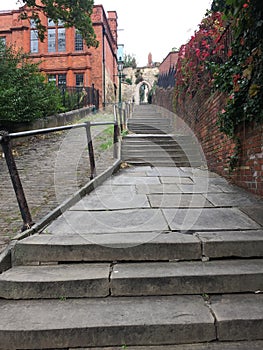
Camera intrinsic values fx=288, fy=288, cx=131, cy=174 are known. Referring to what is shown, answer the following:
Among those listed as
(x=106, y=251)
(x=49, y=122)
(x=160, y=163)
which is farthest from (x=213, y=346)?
(x=49, y=122)

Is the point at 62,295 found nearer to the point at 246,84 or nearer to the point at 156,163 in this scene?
the point at 246,84

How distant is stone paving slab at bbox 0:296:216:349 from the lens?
74.2 inches

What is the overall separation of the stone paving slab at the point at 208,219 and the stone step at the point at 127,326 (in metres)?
0.96

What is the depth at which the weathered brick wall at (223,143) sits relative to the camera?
3.95m

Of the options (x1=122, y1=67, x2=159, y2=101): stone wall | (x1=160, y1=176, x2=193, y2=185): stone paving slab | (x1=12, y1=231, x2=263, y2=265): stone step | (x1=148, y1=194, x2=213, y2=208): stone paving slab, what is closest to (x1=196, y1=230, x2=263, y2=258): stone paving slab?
(x1=12, y1=231, x2=263, y2=265): stone step

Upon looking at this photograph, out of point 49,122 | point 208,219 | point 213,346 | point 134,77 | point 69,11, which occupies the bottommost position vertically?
point 213,346

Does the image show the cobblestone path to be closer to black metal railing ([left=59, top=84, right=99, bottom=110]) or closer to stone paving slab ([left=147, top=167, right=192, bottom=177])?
stone paving slab ([left=147, top=167, right=192, bottom=177])

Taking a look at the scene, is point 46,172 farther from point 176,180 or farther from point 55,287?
point 55,287

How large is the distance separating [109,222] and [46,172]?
9.93 feet

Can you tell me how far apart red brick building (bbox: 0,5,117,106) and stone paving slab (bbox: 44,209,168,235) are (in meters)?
17.5

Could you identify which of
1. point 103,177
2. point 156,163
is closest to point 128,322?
point 103,177

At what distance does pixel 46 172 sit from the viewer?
5.71 m

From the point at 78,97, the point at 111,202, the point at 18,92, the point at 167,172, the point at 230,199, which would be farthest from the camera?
the point at 78,97

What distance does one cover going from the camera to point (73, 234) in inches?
109
